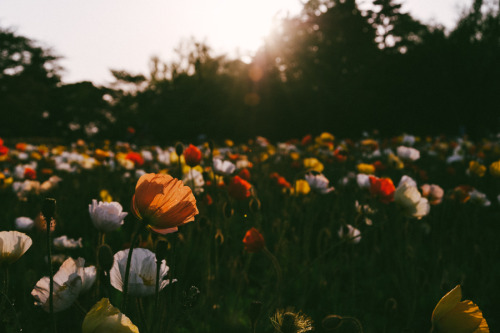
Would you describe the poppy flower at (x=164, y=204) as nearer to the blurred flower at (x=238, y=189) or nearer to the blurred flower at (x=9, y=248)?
the blurred flower at (x=9, y=248)

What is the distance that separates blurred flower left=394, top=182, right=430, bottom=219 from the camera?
1265 mm

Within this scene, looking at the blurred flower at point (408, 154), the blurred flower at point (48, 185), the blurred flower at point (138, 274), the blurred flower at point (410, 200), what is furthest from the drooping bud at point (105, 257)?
the blurred flower at point (408, 154)

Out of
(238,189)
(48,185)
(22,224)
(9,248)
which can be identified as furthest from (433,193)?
(48,185)

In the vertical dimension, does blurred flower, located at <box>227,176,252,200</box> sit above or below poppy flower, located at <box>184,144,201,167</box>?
below

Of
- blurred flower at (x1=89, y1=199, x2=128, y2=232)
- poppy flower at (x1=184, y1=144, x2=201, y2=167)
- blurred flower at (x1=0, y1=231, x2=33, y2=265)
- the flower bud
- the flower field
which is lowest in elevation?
the flower field

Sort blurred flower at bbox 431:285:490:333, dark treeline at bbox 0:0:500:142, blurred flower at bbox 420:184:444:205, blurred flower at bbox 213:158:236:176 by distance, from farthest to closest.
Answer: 1. dark treeline at bbox 0:0:500:142
2. blurred flower at bbox 213:158:236:176
3. blurred flower at bbox 420:184:444:205
4. blurred flower at bbox 431:285:490:333

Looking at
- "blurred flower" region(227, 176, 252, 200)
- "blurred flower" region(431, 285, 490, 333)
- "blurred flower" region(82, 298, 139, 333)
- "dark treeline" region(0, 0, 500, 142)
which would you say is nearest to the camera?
"blurred flower" region(82, 298, 139, 333)

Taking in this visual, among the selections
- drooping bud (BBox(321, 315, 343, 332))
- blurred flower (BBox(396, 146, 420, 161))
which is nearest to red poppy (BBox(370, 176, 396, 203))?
drooping bud (BBox(321, 315, 343, 332))

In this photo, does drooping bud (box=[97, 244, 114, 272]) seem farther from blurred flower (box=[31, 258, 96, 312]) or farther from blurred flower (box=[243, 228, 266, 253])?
blurred flower (box=[243, 228, 266, 253])

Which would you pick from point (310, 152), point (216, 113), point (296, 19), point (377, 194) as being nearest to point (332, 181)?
point (310, 152)

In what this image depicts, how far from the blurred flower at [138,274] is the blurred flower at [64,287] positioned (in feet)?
0.21

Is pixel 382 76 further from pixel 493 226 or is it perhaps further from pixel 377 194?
pixel 377 194

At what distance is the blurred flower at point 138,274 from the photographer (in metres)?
→ 0.69

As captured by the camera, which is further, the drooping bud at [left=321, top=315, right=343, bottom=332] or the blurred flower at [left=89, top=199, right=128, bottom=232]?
the blurred flower at [left=89, top=199, right=128, bottom=232]
